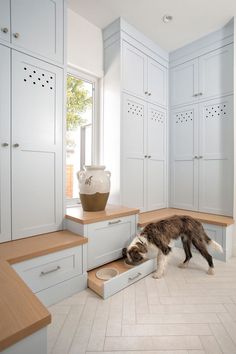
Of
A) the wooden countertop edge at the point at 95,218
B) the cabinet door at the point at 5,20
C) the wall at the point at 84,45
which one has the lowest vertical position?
the wooden countertop edge at the point at 95,218

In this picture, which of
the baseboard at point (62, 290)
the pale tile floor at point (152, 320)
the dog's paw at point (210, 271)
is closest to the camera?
the pale tile floor at point (152, 320)

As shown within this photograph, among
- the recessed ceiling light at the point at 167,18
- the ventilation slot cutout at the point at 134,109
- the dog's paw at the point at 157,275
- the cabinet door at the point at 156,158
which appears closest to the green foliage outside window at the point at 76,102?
the ventilation slot cutout at the point at 134,109

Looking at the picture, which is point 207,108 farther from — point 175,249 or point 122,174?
point 175,249

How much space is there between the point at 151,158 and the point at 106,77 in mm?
1184

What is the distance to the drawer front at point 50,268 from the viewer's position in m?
1.38

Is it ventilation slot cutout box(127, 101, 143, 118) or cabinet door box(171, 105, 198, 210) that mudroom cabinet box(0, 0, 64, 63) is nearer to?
ventilation slot cutout box(127, 101, 143, 118)

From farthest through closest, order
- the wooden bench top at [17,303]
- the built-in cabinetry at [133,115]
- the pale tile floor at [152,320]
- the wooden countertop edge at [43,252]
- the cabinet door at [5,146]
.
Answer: the built-in cabinetry at [133,115] → the cabinet door at [5,146] → the wooden countertop edge at [43,252] → the pale tile floor at [152,320] → the wooden bench top at [17,303]

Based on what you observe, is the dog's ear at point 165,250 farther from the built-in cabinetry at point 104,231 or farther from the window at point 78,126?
the window at point 78,126

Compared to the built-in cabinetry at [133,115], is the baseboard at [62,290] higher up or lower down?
lower down

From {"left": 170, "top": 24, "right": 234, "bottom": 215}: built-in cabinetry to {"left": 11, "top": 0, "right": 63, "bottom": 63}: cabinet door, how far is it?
1.81m

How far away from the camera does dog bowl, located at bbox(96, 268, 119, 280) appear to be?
5.67ft

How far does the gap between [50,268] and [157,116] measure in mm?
2342

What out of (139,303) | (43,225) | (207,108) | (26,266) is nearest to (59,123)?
(43,225)

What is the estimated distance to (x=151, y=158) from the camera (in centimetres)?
285
